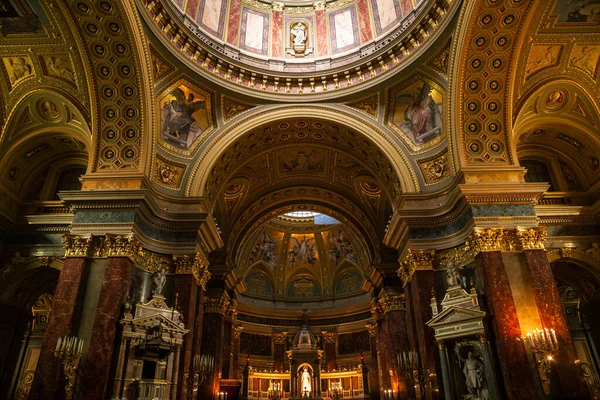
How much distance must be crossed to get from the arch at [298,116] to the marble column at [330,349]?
647 inches

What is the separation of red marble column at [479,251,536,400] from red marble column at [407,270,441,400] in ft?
6.81

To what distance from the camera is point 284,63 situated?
1742 centimetres

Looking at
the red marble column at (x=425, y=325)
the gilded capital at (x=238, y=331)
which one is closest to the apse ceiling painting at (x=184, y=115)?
the red marble column at (x=425, y=325)

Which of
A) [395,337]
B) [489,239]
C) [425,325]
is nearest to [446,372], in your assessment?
[425,325]

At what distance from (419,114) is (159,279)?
11.2 m

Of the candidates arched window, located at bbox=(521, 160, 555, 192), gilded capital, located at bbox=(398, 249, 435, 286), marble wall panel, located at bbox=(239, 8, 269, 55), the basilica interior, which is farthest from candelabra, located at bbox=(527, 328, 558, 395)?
marble wall panel, located at bbox=(239, 8, 269, 55)

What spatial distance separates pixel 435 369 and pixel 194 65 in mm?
13245

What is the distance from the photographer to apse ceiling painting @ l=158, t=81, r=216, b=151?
14.8m

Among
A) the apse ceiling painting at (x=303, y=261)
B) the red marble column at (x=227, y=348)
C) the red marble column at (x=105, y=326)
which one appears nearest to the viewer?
the red marble column at (x=105, y=326)

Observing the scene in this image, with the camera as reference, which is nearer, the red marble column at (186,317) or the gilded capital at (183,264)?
the red marble column at (186,317)

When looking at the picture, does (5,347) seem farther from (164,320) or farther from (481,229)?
(481,229)

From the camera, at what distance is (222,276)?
19.7 metres

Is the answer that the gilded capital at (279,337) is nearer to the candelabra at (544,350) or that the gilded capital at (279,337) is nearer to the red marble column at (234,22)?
the red marble column at (234,22)

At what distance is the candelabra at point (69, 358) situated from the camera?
10104 mm
